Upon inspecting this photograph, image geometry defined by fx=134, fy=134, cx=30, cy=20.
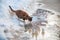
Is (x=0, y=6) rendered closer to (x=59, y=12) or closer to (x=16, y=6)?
(x=16, y=6)

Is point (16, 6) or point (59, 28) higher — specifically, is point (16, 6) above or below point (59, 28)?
above

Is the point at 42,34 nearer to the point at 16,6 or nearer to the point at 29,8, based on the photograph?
the point at 29,8

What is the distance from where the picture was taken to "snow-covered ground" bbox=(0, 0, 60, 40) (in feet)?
5.80

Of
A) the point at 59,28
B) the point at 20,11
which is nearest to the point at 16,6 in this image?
the point at 20,11

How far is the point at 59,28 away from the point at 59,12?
217mm

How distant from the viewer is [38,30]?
178cm

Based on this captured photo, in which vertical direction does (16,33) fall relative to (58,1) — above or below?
below

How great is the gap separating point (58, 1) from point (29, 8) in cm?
41

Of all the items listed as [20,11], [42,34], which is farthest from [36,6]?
[42,34]

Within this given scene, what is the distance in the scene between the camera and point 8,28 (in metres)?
1.78

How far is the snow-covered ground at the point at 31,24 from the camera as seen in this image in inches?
69.6

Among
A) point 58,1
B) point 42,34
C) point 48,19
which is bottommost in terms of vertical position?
point 42,34

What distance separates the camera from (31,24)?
1.79 meters

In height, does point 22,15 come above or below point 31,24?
above
